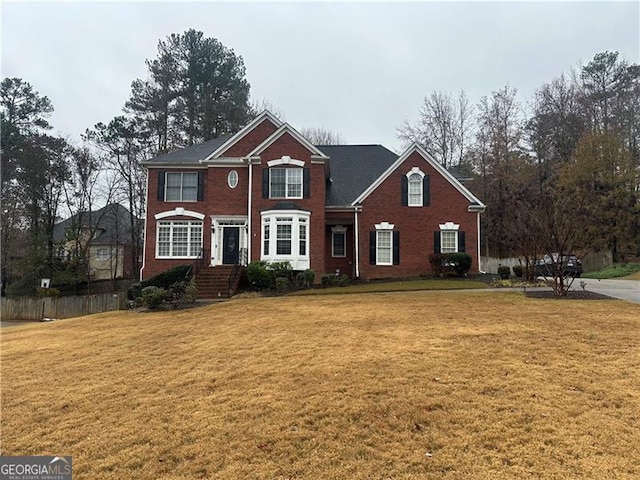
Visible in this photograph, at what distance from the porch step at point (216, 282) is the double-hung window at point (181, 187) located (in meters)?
4.63

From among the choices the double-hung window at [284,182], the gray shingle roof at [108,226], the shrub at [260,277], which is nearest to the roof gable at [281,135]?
the double-hung window at [284,182]

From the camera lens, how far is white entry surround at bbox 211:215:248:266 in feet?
74.8

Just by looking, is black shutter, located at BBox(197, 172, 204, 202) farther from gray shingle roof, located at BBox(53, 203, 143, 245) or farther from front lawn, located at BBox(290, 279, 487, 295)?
gray shingle roof, located at BBox(53, 203, 143, 245)

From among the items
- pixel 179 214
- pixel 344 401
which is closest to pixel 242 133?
pixel 179 214

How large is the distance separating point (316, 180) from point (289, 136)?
2.68 m

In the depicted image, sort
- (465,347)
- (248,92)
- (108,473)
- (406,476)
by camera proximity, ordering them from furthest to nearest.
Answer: (248,92) < (465,347) < (108,473) < (406,476)

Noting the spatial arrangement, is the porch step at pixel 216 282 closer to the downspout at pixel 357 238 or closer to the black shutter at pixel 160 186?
the black shutter at pixel 160 186

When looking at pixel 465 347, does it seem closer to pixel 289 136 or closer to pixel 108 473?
pixel 108 473

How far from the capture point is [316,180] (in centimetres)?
2219

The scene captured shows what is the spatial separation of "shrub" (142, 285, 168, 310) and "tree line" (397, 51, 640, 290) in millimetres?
24531

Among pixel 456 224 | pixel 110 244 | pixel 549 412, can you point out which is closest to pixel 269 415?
pixel 549 412

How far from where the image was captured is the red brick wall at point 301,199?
21.8 m

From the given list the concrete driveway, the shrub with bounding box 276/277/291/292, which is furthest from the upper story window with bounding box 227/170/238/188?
the concrete driveway

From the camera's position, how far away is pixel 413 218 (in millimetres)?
22859
